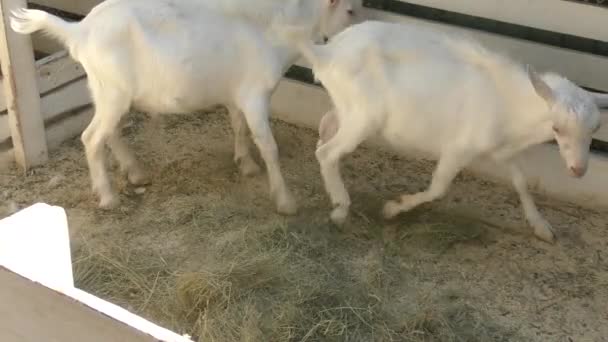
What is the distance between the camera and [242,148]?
403 cm

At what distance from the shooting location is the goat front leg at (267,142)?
11.7 feet

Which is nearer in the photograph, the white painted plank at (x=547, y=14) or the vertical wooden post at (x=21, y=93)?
the white painted plank at (x=547, y=14)

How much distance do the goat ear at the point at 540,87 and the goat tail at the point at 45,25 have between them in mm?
1909

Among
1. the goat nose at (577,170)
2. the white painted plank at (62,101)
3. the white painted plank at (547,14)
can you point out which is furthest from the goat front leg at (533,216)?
the white painted plank at (62,101)

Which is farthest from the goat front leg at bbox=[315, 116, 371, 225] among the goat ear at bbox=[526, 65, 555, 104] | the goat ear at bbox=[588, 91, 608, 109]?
the goat ear at bbox=[588, 91, 608, 109]

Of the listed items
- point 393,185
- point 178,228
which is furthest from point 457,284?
point 178,228

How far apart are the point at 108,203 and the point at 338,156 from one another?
112 cm

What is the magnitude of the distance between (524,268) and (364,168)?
1.07 metres

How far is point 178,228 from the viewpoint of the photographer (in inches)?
142

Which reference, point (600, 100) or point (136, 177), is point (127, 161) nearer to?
point (136, 177)

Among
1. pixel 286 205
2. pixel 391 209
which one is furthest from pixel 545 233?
pixel 286 205

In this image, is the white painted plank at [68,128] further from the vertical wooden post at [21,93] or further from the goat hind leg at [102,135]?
the goat hind leg at [102,135]

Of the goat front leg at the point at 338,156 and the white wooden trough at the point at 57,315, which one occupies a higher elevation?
the white wooden trough at the point at 57,315

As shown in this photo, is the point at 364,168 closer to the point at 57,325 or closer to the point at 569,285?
the point at 569,285
